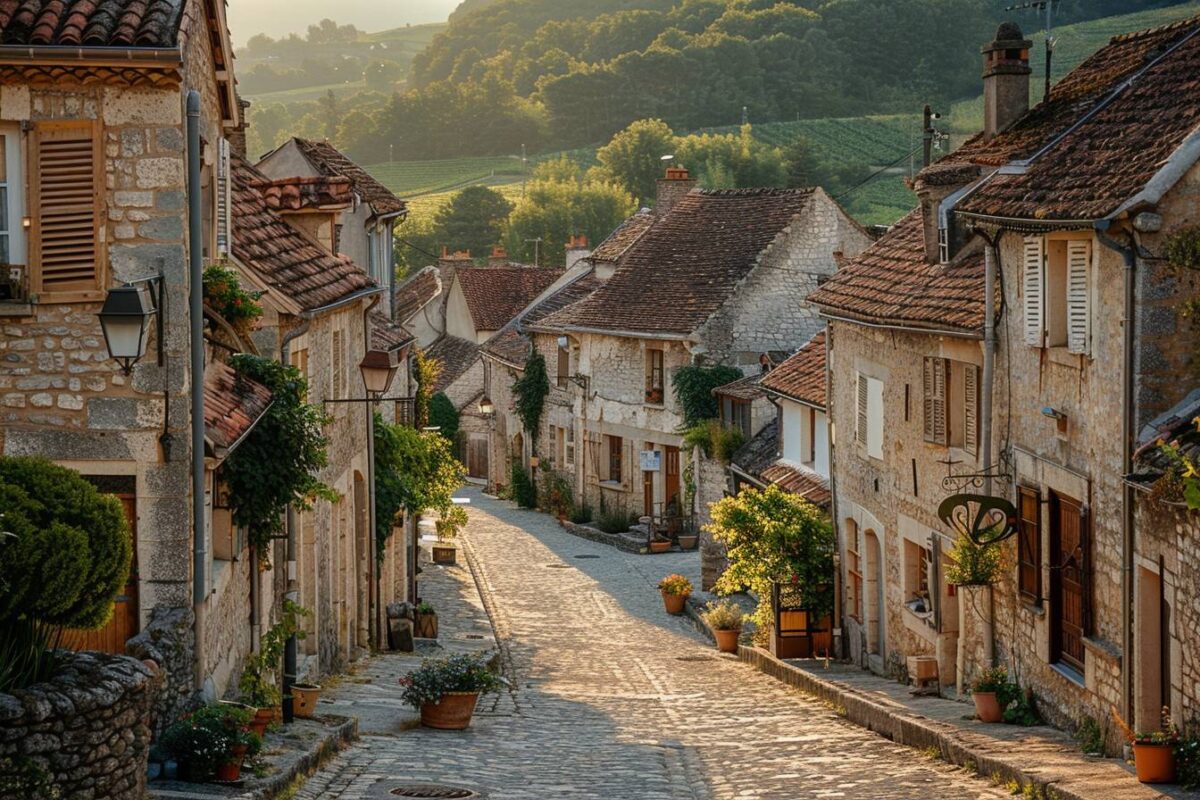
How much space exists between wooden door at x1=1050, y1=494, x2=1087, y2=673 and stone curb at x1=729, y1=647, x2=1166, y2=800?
40.8 inches

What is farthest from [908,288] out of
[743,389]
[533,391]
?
[533,391]

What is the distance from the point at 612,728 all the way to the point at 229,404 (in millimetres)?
6472

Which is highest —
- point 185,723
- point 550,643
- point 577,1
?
point 577,1

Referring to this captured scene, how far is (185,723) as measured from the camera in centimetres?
1154

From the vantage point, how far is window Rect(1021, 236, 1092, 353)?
1413 cm

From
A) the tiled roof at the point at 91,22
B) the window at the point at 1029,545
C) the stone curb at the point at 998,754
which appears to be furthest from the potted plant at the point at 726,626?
the tiled roof at the point at 91,22

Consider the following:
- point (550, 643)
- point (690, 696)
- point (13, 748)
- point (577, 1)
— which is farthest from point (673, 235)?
point (577, 1)

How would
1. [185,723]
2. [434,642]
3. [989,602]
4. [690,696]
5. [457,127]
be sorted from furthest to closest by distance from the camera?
[457,127]
[434,642]
[690,696]
[989,602]
[185,723]

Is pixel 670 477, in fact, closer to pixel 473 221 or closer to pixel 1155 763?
pixel 1155 763

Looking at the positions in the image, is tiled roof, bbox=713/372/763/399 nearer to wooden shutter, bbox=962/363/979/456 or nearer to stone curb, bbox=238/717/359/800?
wooden shutter, bbox=962/363/979/456

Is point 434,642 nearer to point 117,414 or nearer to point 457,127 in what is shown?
point 117,414

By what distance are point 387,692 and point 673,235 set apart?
25433mm

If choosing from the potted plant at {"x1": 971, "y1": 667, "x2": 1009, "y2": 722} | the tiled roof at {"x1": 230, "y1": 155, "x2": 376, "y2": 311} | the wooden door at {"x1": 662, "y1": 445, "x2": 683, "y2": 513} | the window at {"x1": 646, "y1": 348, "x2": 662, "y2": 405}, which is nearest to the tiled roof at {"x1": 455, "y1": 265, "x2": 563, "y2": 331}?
the window at {"x1": 646, "y1": 348, "x2": 662, "y2": 405}

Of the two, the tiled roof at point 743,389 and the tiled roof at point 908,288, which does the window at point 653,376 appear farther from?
the tiled roof at point 908,288
